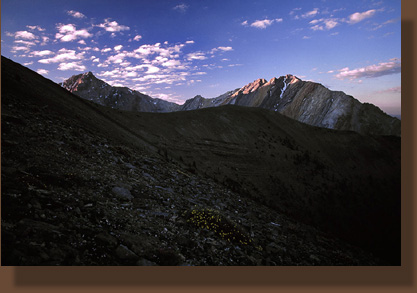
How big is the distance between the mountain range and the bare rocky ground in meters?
89.7

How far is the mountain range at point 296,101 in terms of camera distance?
85356 millimetres

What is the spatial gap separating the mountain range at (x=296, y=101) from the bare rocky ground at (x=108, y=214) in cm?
8971

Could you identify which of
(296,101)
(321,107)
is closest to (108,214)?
(321,107)

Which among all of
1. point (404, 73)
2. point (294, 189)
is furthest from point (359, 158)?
point (404, 73)

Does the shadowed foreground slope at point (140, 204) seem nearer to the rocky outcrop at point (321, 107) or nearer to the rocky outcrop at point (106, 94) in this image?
the rocky outcrop at point (321, 107)

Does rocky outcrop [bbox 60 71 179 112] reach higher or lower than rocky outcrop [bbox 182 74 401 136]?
higher

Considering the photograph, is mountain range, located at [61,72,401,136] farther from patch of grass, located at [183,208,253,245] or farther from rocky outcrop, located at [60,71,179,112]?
patch of grass, located at [183,208,253,245]

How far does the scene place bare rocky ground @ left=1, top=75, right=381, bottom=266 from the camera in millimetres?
5070

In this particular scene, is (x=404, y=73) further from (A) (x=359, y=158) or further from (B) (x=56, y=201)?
(A) (x=359, y=158)

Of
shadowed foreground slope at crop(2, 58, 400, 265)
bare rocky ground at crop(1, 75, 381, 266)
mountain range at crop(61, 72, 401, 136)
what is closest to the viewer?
bare rocky ground at crop(1, 75, 381, 266)

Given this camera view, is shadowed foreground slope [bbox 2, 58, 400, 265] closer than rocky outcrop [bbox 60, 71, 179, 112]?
Yes

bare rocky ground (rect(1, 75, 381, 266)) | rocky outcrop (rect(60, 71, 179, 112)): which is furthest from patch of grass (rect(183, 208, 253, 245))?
rocky outcrop (rect(60, 71, 179, 112))

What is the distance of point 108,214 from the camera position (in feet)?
22.9

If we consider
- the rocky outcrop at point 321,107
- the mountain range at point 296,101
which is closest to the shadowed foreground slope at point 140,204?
the rocky outcrop at point 321,107
